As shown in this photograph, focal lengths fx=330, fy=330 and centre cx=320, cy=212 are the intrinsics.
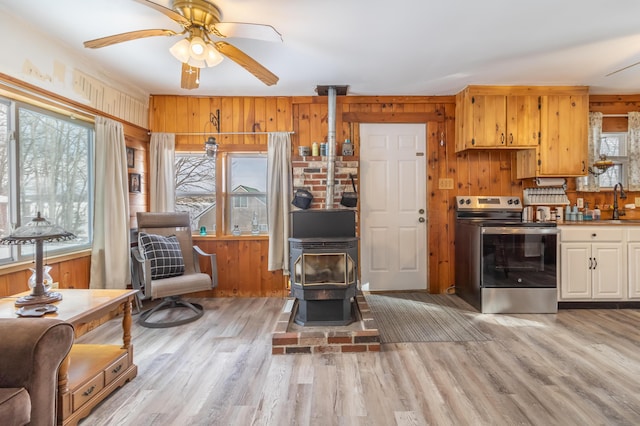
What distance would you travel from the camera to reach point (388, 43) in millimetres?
2666

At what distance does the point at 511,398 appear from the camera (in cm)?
188

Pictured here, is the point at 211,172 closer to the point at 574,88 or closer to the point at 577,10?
the point at 577,10

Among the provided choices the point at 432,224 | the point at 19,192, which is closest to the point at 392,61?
the point at 432,224

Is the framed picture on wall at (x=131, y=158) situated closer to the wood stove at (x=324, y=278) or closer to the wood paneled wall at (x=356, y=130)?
the wood paneled wall at (x=356, y=130)

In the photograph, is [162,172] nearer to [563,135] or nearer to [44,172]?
[44,172]

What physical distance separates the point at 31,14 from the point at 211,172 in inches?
81.5

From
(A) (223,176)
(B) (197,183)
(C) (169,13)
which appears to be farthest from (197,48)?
(B) (197,183)

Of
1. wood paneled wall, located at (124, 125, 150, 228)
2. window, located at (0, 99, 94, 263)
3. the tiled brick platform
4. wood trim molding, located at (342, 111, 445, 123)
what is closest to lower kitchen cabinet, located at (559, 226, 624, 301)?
wood trim molding, located at (342, 111, 445, 123)

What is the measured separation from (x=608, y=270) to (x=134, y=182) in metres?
5.13

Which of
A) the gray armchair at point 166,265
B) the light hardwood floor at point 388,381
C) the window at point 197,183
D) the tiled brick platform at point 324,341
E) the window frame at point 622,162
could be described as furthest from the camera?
the window at point 197,183

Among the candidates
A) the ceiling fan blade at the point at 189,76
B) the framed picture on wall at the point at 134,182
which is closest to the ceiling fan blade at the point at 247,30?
the ceiling fan blade at the point at 189,76

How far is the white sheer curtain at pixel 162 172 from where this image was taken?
3758 mm

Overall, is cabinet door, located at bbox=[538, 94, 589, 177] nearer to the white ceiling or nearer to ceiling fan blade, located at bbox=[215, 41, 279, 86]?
the white ceiling

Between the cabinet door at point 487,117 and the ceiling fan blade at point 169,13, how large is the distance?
2.97 metres
